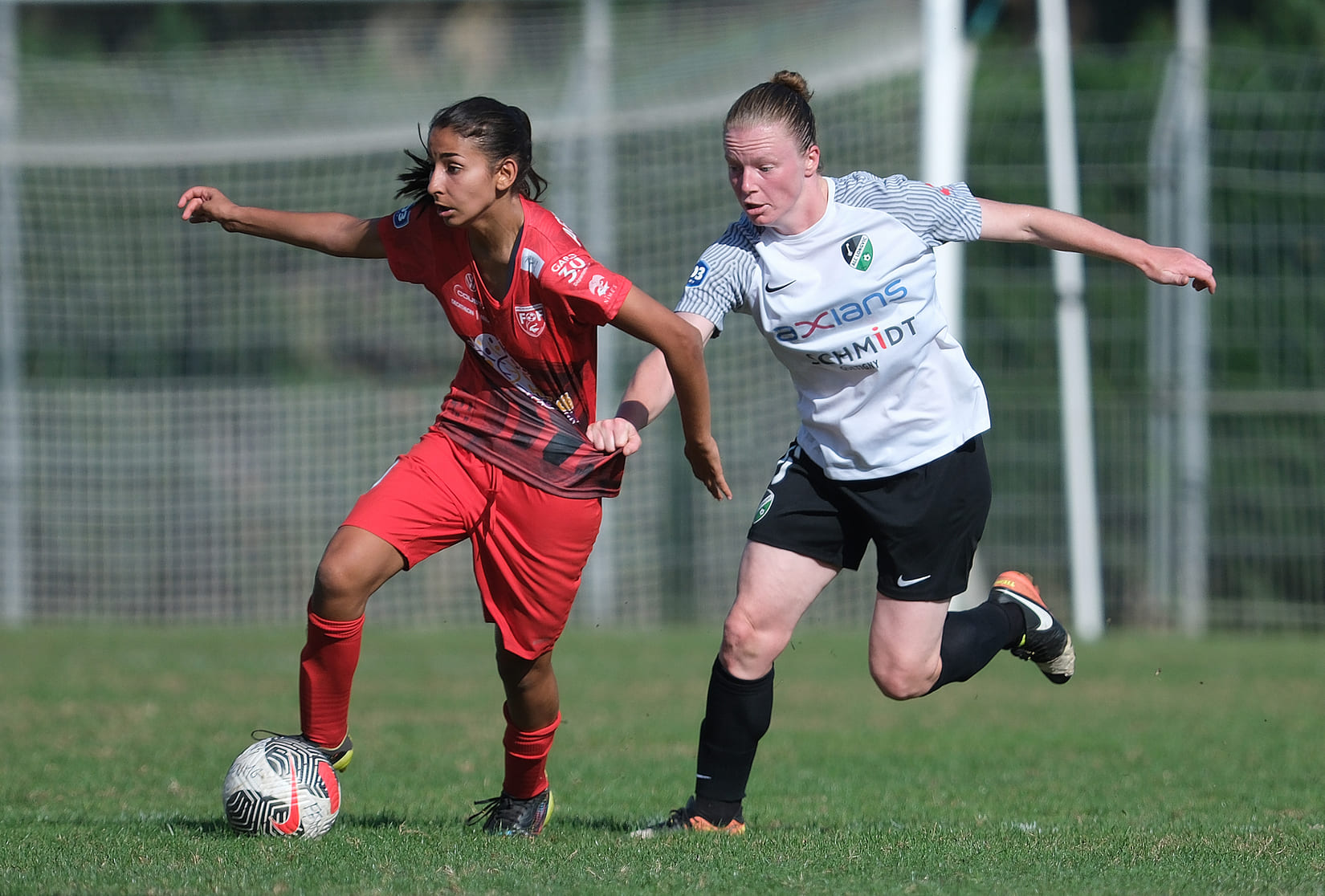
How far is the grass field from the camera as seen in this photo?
13.2ft

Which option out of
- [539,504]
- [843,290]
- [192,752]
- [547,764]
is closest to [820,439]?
[843,290]

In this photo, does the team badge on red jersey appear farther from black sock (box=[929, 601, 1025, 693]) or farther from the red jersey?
black sock (box=[929, 601, 1025, 693])

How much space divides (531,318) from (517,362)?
0.59 ft

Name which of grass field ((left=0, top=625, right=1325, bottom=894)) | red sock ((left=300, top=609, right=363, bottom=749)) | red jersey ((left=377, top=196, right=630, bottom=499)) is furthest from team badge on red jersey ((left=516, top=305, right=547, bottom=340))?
grass field ((left=0, top=625, right=1325, bottom=894))

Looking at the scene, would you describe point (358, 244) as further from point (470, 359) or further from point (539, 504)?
point (539, 504)

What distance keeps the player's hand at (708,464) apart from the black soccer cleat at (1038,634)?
147 centimetres

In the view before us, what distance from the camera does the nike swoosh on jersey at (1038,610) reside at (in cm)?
557

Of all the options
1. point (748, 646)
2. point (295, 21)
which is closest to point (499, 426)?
point (748, 646)

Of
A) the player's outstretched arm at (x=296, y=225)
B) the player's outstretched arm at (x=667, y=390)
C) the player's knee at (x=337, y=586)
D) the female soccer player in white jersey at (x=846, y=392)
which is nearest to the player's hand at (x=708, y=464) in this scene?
the player's outstretched arm at (x=667, y=390)

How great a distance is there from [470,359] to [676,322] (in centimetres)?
80

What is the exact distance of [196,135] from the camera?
14.1 metres

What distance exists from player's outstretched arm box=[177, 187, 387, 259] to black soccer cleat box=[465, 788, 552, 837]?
1.81m

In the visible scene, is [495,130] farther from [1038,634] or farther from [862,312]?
[1038,634]

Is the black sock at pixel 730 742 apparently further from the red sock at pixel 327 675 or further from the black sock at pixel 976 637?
the red sock at pixel 327 675
